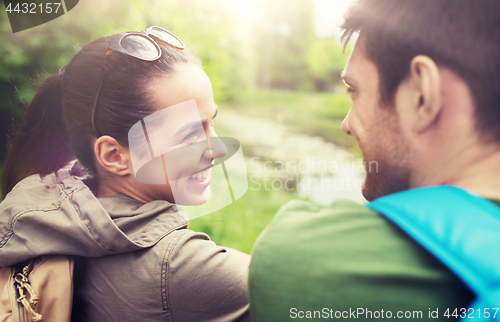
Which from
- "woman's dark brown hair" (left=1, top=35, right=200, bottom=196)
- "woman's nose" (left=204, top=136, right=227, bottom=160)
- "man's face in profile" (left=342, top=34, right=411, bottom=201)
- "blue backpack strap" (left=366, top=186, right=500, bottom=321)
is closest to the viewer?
"blue backpack strap" (left=366, top=186, right=500, bottom=321)

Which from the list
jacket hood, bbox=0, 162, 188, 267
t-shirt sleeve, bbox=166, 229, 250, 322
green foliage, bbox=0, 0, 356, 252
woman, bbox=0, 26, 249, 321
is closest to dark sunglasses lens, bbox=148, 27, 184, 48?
woman, bbox=0, 26, 249, 321

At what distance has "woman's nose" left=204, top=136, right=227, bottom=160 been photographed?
59.2 inches

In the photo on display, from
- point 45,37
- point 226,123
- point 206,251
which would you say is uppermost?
point 45,37

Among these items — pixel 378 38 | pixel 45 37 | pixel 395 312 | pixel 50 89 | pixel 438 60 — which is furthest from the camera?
pixel 45 37

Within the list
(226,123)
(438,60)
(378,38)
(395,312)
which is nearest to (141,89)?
(378,38)

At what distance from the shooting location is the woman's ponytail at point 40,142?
1.52 m

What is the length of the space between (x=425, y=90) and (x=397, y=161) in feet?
0.79

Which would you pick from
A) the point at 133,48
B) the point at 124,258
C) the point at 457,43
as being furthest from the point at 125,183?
the point at 457,43

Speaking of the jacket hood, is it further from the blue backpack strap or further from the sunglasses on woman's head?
the blue backpack strap

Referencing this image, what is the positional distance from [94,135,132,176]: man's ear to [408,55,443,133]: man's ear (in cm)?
113

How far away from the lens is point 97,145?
140 cm

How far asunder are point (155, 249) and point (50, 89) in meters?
→ 0.96

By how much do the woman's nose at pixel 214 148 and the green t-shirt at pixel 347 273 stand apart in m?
0.72

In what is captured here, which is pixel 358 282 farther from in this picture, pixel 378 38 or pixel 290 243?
pixel 378 38
